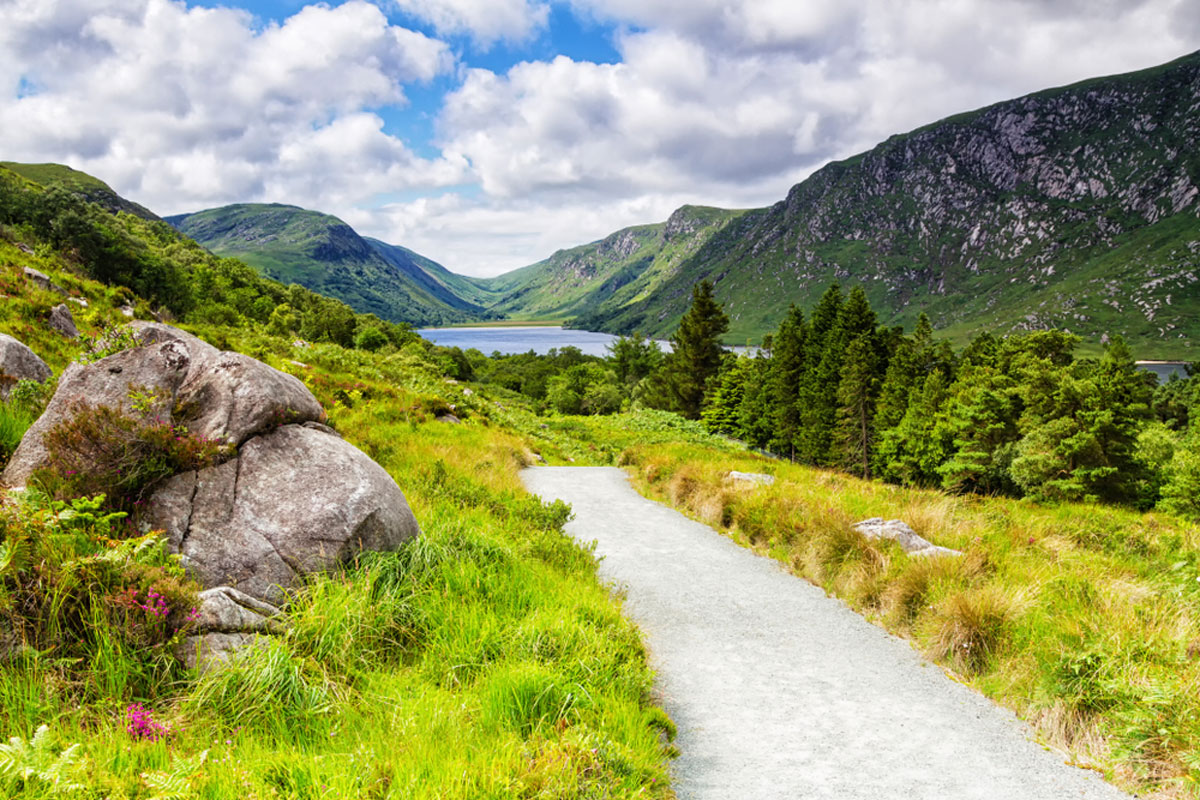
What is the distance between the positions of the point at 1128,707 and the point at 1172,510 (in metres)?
41.5

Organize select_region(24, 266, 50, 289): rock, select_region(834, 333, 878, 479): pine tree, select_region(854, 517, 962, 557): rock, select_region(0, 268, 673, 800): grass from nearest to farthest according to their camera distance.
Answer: select_region(0, 268, 673, 800): grass
select_region(854, 517, 962, 557): rock
select_region(24, 266, 50, 289): rock
select_region(834, 333, 878, 479): pine tree

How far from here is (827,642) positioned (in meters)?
6.58

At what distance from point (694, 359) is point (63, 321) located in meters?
63.4

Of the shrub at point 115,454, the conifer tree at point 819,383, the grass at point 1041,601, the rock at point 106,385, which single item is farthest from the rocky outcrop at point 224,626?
the conifer tree at point 819,383

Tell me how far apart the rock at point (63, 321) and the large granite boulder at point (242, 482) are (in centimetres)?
903

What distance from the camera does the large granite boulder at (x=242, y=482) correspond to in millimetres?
5070

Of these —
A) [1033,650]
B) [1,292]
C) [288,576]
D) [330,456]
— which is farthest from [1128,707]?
[1,292]

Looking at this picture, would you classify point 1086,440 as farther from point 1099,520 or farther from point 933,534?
point 933,534

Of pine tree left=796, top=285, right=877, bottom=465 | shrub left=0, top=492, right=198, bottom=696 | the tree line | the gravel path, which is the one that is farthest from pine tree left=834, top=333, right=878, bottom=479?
shrub left=0, top=492, right=198, bottom=696

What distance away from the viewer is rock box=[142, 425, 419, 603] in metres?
5.14

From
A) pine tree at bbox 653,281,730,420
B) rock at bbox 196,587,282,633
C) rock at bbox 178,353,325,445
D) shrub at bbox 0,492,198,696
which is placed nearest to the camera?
shrub at bbox 0,492,198,696

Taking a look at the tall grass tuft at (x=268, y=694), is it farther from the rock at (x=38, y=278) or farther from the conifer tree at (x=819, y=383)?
the conifer tree at (x=819, y=383)

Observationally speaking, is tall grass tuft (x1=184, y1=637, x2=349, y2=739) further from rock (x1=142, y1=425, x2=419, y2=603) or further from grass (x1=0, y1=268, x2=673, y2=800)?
rock (x1=142, y1=425, x2=419, y2=603)

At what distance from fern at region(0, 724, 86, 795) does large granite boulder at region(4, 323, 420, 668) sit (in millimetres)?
1401
